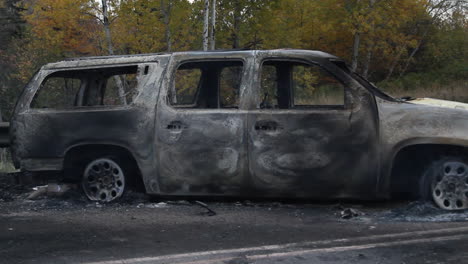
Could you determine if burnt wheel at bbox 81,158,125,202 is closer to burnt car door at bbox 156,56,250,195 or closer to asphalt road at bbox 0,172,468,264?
asphalt road at bbox 0,172,468,264

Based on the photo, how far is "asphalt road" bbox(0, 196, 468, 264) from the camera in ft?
14.0

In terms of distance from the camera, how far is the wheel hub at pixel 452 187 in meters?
5.54

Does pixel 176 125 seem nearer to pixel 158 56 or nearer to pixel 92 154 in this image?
pixel 158 56

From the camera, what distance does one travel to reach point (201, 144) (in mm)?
6188

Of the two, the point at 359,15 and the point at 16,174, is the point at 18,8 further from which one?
the point at 16,174

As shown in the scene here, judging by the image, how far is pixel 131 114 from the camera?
6.46 meters

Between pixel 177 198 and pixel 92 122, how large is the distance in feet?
4.45

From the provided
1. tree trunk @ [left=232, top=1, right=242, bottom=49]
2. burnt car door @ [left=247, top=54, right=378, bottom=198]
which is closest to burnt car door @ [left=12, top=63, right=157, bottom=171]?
burnt car door @ [left=247, top=54, right=378, bottom=198]

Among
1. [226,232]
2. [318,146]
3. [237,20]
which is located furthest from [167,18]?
[226,232]

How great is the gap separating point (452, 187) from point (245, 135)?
7.18 ft

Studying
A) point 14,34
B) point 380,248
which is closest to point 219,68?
point 380,248

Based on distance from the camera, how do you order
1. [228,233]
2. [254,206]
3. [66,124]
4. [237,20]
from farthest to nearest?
[237,20] < [66,124] < [254,206] < [228,233]

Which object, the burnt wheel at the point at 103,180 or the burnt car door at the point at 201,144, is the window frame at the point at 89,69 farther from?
the burnt wheel at the point at 103,180

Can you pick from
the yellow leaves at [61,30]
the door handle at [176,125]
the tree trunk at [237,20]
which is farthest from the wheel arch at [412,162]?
the yellow leaves at [61,30]
